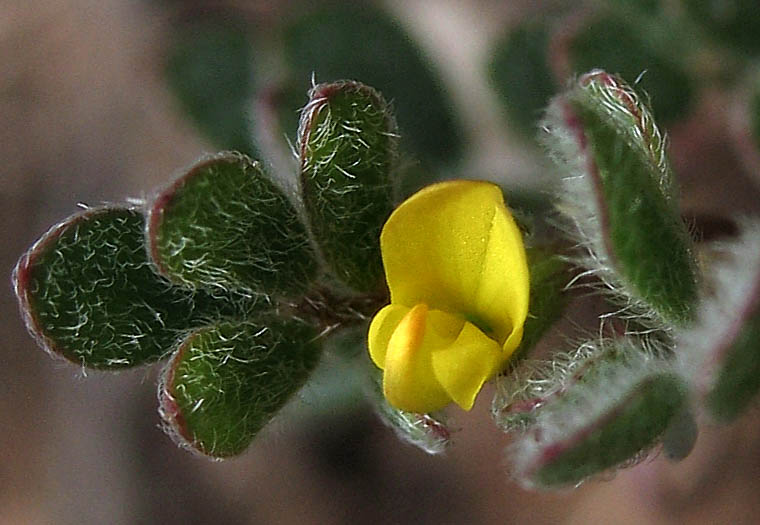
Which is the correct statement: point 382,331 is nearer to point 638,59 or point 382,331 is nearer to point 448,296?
point 448,296

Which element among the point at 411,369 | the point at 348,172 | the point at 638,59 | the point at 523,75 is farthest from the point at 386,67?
the point at 411,369

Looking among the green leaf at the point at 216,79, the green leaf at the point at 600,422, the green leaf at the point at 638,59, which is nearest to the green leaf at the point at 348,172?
the green leaf at the point at 600,422

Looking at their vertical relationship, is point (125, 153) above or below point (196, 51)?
below

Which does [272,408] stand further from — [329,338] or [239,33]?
[239,33]

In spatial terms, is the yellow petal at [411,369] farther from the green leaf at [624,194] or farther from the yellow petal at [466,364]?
the green leaf at [624,194]

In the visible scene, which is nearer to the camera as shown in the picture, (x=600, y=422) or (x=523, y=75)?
(x=600, y=422)

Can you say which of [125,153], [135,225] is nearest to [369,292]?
[135,225]

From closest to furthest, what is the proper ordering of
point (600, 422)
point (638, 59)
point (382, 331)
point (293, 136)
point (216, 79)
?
point (600, 422) → point (382, 331) → point (293, 136) → point (638, 59) → point (216, 79)
